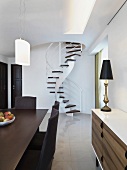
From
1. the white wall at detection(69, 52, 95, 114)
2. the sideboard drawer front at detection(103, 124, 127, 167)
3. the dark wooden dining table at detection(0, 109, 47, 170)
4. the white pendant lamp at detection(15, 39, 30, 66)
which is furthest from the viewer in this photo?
the white wall at detection(69, 52, 95, 114)

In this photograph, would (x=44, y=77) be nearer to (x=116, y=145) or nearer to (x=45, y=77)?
→ (x=45, y=77)

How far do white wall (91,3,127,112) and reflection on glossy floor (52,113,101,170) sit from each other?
107cm

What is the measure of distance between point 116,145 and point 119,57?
182 centimetres

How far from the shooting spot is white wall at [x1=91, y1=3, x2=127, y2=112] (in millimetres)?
2662

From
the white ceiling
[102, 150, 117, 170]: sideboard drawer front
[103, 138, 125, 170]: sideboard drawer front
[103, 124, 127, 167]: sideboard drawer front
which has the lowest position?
[102, 150, 117, 170]: sideboard drawer front

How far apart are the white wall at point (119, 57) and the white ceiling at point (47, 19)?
0.70ft

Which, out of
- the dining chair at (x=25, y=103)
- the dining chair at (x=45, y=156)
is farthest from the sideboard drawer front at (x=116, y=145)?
the dining chair at (x=25, y=103)

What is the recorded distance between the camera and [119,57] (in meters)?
2.93

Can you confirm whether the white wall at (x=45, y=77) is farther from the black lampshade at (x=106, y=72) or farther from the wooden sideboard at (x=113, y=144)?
the wooden sideboard at (x=113, y=144)

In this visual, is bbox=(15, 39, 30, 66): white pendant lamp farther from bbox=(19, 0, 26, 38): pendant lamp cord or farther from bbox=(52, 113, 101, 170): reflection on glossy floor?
bbox=(52, 113, 101, 170): reflection on glossy floor

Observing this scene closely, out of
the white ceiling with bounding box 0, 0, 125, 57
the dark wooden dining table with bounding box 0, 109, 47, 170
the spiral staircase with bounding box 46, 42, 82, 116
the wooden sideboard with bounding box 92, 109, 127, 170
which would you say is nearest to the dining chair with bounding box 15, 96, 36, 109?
the dark wooden dining table with bounding box 0, 109, 47, 170

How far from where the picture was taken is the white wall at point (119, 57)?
8.73 ft

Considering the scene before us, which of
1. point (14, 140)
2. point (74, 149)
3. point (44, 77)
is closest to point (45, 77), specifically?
point (44, 77)

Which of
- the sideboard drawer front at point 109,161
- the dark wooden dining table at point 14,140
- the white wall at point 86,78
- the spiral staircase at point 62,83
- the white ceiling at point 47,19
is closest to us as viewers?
the dark wooden dining table at point 14,140
